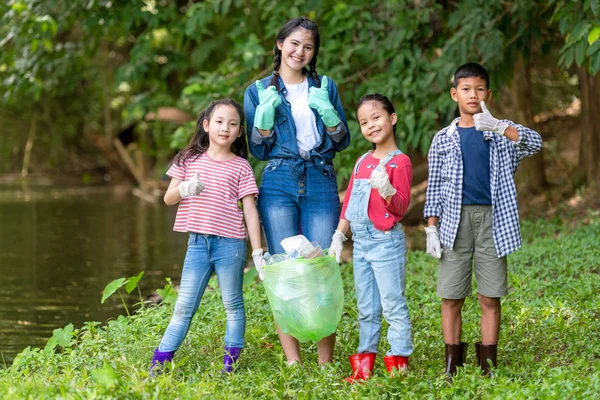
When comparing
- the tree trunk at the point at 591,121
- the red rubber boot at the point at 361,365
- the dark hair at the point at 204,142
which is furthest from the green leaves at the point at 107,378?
the tree trunk at the point at 591,121

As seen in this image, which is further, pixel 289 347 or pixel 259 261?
pixel 289 347

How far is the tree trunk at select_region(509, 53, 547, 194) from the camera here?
1213 cm

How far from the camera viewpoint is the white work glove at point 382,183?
14.9 ft

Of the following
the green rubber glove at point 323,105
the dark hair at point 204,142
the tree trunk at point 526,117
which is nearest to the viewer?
the green rubber glove at point 323,105

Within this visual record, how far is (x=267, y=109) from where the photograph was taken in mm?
4750

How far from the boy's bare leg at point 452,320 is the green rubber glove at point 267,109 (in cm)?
135

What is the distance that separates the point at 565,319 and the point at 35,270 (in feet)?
21.4

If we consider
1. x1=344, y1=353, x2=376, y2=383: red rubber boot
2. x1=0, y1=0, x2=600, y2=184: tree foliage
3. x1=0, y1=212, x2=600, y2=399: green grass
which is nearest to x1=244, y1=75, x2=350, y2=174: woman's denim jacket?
x1=344, y1=353, x2=376, y2=383: red rubber boot

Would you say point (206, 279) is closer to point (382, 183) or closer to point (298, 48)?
point (382, 183)

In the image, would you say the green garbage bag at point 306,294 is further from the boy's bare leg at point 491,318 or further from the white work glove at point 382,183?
the boy's bare leg at point 491,318

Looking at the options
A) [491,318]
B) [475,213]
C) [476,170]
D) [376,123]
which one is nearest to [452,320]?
[491,318]

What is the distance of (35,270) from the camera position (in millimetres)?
10180

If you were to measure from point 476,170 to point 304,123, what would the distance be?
97 centimetres

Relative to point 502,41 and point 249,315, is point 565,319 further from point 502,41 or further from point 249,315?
point 502,41
